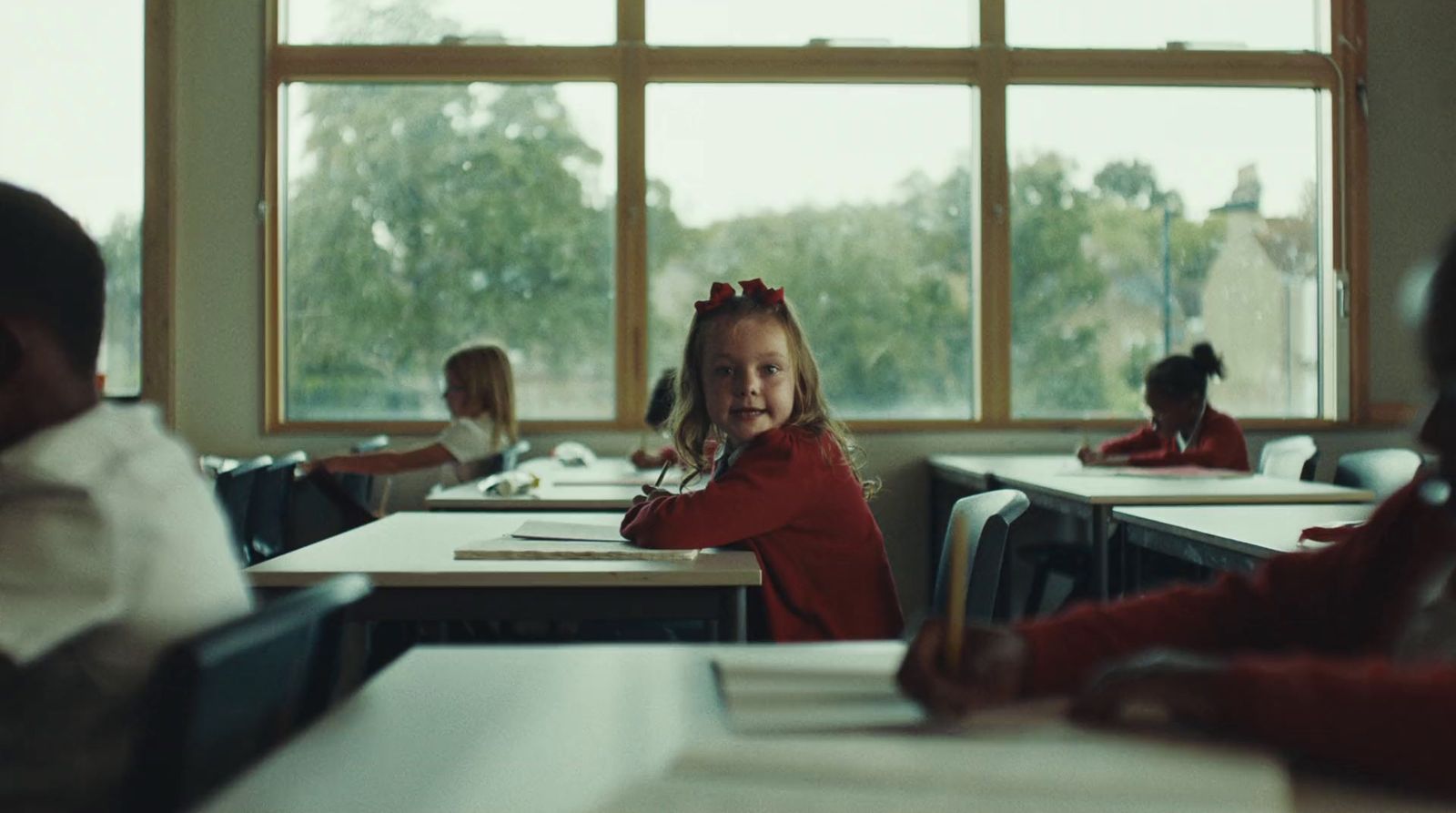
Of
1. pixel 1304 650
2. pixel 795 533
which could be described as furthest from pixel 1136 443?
pixel 1304 650

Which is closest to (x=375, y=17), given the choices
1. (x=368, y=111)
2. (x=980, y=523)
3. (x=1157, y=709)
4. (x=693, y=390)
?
(x=368, y=111)

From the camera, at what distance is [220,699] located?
2.72 feet

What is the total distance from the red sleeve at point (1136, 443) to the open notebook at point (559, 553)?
326 cm

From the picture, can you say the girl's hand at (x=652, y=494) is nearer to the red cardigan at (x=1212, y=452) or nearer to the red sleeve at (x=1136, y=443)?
the red cardigan at (x=1212, y=452)

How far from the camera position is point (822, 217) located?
5.59m

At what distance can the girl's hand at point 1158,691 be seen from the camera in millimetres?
752

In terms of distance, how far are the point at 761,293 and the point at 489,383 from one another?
2.27 metres

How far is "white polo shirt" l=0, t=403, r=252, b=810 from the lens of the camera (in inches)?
35.0

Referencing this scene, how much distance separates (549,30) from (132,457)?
15.9 ft

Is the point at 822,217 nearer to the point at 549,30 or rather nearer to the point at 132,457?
the point at 549,30

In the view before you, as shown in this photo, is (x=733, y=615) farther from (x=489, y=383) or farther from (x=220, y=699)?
(x=489, y=383)

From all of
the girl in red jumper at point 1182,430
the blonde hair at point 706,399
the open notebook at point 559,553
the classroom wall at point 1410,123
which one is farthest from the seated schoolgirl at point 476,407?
the classroom wall at point 1410,123

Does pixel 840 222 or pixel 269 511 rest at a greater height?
pixel 840 222

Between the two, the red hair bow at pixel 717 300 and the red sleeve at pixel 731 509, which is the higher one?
the red hair bow at pixel 717 300
